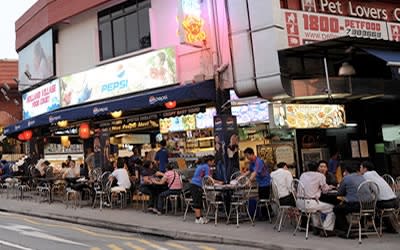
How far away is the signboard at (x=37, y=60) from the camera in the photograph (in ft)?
72.9

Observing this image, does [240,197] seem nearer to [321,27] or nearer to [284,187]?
[284,187]

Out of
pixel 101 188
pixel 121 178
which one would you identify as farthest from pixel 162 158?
pixel 101 188

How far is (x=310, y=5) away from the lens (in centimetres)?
1423

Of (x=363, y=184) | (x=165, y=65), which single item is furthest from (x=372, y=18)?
(x=363, y=184)

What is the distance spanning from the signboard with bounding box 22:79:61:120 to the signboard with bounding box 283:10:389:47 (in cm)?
1141

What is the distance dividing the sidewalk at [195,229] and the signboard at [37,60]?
7974 millimetres

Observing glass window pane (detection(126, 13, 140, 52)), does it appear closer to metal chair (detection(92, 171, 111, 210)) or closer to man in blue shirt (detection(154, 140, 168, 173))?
man in blue shirt (detection(154, 140, 168, 173))

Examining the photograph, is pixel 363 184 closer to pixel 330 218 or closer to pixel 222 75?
pixel 330 218

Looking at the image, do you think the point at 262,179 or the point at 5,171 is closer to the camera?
the point at 262,179

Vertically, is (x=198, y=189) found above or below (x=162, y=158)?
below

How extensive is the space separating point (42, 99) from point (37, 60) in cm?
210

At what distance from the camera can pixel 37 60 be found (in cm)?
2362

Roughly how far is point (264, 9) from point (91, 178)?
7876mm

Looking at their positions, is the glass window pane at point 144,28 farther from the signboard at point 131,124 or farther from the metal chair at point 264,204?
the metal chair at point 264,204
